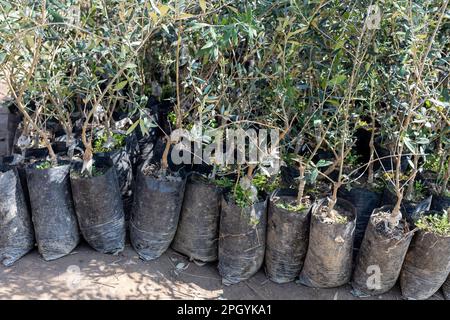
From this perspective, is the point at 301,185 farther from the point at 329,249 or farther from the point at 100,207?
the point at 100,207

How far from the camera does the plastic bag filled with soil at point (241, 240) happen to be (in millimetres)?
2537

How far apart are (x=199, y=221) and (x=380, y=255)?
929 millimetres

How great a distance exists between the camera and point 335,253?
2461mm

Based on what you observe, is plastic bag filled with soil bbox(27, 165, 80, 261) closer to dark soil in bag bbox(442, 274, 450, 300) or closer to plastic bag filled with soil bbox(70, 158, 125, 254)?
plastic bag filled with soil bbox(70, 158, 125, 254)

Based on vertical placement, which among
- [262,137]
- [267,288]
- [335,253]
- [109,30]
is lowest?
[267,288]

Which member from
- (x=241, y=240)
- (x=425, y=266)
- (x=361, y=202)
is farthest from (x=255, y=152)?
(x=425, y=266)

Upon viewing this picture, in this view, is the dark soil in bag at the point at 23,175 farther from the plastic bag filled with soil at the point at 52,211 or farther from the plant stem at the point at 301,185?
the plant stem at the point at 301,185

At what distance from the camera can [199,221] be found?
2.69 m

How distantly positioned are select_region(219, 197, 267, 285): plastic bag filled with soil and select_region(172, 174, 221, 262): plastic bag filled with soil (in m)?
0.08

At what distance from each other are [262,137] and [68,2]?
42.9 inches

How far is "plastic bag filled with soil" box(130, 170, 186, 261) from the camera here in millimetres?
2617
